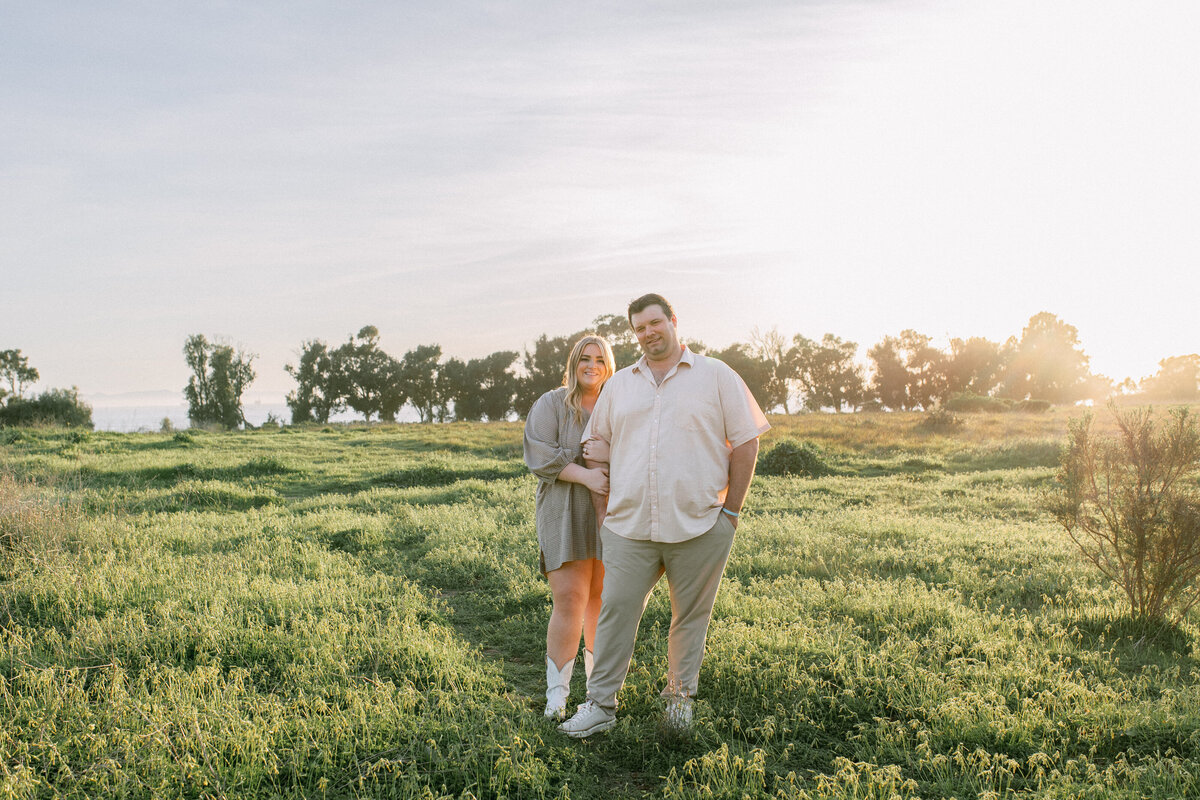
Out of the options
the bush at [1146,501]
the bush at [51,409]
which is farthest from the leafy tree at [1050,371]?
the bush at [51,409]

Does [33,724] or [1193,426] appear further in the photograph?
[1193,426]

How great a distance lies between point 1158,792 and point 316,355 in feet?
220

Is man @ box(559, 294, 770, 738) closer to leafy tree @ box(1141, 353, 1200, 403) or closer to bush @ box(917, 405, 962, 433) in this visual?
bush @ box(917, 405, 962, 433)

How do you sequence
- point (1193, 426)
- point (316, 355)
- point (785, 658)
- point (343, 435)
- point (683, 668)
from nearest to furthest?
point (683, 668) → point (785, 658) → point (1193, 426) → point (343, 435) → point (316, 355)

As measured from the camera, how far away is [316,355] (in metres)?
63.8

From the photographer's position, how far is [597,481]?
4191mm

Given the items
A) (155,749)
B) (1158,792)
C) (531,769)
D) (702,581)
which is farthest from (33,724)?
(1158,792)

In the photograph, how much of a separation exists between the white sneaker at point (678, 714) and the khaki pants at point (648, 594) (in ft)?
0.15

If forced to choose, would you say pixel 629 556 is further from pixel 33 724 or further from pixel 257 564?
pixel 257 564

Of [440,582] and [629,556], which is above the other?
[629,556]

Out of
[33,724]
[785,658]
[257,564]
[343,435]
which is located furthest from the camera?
[343,435]

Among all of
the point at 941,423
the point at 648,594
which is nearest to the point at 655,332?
the point at 648,594

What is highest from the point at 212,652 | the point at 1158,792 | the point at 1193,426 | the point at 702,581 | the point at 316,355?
the point at 316,355

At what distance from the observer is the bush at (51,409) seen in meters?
39.4
